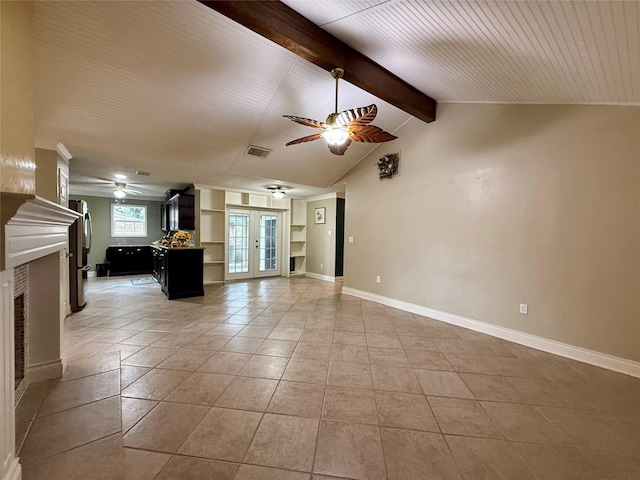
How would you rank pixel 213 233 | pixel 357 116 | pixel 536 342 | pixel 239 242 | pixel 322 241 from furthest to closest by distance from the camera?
pixel 322 241, pixel 239 242, pixel 213 233, pixel 536 342, pixel 357 116

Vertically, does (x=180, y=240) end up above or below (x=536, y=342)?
above

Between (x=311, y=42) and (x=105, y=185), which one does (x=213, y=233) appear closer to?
(x=105, y=185)

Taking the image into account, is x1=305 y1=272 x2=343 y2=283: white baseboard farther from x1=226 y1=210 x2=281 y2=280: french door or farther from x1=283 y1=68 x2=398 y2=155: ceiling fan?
x1=283 y1=68 x2=398 y2=155: ceiling fan

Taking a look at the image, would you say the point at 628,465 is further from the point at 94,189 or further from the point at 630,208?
the point at 94,189

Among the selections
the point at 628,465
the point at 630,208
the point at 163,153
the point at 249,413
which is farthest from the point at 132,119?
the point at 630,208

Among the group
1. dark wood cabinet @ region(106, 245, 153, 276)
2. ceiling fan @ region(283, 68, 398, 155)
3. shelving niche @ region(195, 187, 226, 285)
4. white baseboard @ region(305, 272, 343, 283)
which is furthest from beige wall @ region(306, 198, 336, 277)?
dark wood cabinet @ region(106, 245, 153, 276)

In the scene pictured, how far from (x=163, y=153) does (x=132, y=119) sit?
0.84 m

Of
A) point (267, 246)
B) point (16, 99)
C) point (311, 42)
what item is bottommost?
point (267, 246)

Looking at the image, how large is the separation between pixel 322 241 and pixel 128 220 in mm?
6171

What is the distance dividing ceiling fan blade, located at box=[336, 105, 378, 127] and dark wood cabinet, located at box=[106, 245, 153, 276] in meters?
7.66

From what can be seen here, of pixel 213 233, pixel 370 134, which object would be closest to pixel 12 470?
pixel 370 134

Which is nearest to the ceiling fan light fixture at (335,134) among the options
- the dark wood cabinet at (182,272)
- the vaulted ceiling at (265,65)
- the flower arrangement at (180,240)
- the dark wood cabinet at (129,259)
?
the vaulted ceiling at (265,65)

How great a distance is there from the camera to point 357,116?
244 cm

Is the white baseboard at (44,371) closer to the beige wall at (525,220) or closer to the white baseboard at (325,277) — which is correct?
the beige wall at (525,220)
